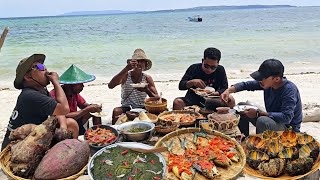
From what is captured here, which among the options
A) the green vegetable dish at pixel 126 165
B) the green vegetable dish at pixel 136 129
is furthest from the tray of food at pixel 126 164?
the green vegetable dish at pixel 136 129

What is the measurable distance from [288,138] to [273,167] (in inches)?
17.8

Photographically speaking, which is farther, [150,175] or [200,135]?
[200,135]

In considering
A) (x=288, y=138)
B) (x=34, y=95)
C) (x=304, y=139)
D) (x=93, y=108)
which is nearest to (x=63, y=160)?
(x=34, y=95)

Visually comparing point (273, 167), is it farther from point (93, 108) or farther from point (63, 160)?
point (93, 108)

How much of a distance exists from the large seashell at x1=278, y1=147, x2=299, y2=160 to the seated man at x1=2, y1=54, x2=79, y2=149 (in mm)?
2195

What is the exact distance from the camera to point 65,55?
22.2 metres

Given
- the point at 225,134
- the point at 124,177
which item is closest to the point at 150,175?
the point at 124,177

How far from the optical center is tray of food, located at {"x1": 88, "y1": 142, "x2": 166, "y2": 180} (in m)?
2.17

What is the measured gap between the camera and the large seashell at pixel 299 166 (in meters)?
2.42

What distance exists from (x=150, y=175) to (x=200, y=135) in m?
0.99

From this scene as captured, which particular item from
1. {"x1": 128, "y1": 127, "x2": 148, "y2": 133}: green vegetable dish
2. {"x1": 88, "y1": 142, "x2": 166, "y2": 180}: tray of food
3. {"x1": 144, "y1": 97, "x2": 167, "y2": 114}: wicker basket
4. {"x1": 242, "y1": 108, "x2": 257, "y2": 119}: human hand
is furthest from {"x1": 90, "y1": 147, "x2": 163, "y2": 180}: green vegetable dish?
{"x1": 242, "y1": 108, "x2": 257, "y2": 119}: human hand

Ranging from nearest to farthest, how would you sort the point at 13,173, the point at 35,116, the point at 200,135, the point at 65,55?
the point at 13,173 < the point at 200,135 < the point at 35,116 < the point at 65,55

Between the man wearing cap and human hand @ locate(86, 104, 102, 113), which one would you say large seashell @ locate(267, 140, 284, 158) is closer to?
the man wearing cap

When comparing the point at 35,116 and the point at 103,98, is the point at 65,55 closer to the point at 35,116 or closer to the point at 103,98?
the point at 103,98
